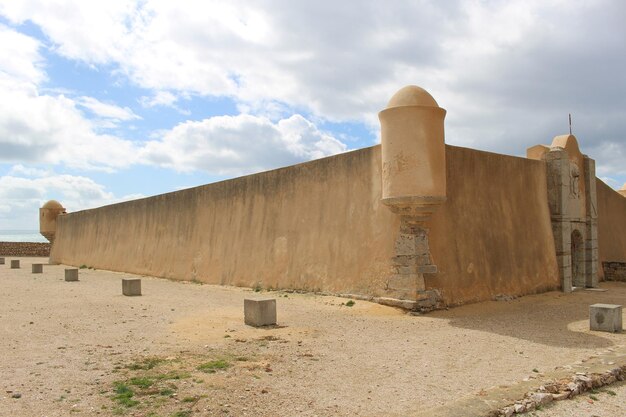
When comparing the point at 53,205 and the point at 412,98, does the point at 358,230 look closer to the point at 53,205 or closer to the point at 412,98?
the point at 412,98

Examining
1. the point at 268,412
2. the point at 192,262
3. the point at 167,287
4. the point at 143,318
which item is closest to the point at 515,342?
the point at 268,412

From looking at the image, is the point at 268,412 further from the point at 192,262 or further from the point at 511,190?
the point at 192,262

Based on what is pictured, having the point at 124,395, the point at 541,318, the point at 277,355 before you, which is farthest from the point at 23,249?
the point at 124,395

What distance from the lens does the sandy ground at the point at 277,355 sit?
449 centimetres

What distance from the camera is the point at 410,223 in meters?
9.95

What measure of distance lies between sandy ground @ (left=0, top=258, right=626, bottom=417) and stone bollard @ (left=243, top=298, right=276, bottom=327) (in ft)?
0.73

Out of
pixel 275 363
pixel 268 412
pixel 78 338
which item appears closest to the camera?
pixel 268 412

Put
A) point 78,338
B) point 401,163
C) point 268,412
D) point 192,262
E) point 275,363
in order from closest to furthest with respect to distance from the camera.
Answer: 1. point 268,412
2. point 275,363
3. point 78,338
4. point 401,163
5. point 192,262

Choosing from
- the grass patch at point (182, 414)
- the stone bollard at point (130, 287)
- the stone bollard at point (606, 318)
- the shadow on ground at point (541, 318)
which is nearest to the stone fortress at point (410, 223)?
the shadow on ground at point (541, 318)

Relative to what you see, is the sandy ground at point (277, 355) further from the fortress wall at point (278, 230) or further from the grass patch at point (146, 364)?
the fortress wall at point (278, 230)

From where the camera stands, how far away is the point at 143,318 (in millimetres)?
9094

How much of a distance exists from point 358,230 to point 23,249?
3488cm

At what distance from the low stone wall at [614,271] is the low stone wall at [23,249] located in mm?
36875

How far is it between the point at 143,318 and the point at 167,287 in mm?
6414
